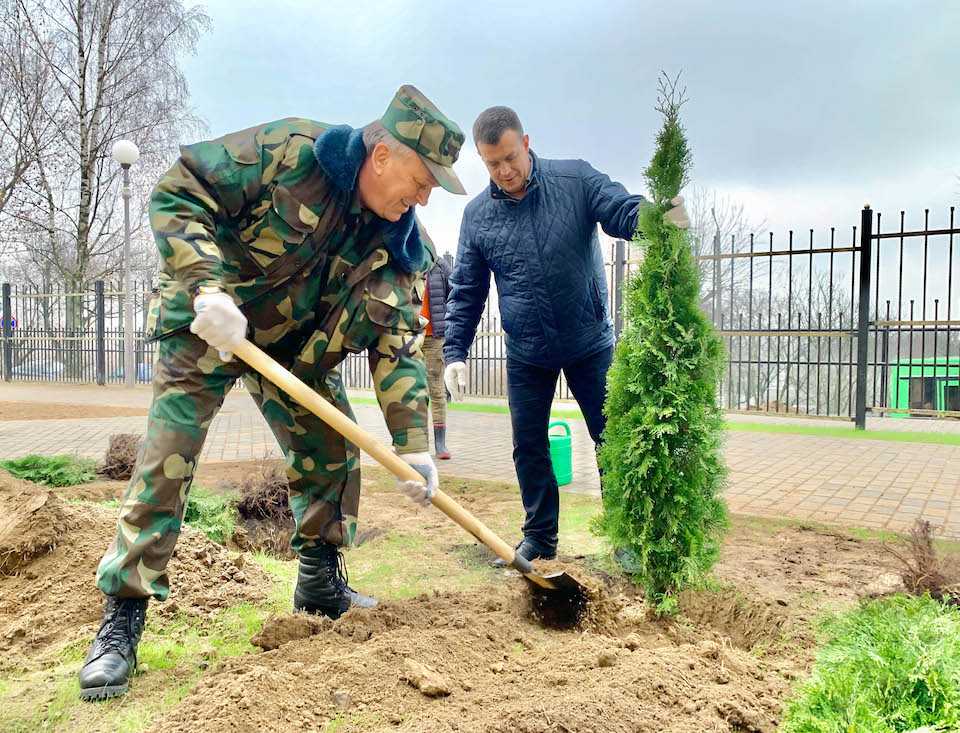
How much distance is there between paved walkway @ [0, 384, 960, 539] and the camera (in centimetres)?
531

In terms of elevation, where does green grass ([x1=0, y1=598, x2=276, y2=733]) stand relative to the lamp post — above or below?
below

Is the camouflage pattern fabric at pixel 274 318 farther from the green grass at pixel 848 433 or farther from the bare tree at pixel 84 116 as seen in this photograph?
the bare tree at pixel 84 116

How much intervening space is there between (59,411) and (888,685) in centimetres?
1426

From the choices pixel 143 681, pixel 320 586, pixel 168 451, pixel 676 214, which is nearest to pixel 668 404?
pixel 676 214

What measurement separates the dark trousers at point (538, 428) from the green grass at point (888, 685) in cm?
183

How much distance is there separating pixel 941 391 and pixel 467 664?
49.1 ft

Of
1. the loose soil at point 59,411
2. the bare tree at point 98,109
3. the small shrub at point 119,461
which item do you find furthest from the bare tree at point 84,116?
the small shrub at point 119,461

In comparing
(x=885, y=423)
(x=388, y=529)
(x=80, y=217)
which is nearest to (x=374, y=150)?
(x=388, y=529)

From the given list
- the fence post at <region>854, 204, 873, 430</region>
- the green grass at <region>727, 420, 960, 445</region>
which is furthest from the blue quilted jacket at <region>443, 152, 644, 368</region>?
the fence post at <region>854, 204, 873, 430</region>

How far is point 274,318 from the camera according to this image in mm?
2861

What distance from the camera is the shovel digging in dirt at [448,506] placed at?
2.56 m

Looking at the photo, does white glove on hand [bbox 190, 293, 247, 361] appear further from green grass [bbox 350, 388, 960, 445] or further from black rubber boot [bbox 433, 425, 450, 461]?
green grass [bbox 350, 388, 960, 445]

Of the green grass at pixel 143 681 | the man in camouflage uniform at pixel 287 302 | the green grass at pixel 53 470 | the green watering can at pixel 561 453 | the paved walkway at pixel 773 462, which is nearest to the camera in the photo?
the green grass at pixel 143 681

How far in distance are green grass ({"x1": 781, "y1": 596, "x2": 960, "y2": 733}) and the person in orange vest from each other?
5.35m
